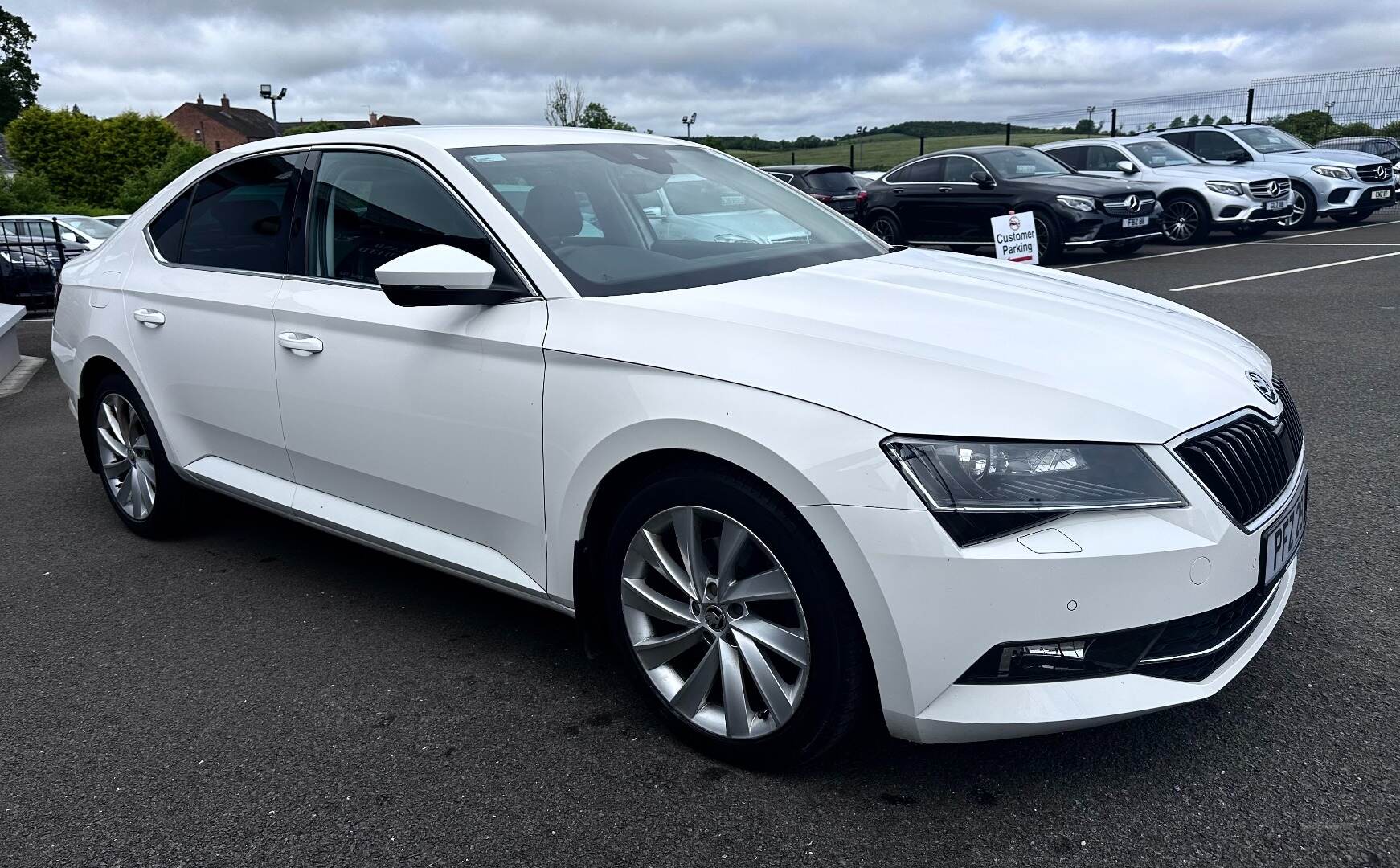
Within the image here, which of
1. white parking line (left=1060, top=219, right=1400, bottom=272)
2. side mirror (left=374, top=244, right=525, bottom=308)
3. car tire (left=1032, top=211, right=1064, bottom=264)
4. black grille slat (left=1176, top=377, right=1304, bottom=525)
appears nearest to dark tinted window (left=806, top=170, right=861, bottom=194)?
white parking line (left=1060, top=219, right=1400, bottom=272)

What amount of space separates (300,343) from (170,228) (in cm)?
131

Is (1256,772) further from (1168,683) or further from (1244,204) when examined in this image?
(1244,204)

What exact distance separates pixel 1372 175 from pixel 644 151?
17773mm

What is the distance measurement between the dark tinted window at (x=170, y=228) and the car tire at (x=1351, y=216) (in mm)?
17787

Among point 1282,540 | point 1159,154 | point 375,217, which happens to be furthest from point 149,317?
point 1159,154

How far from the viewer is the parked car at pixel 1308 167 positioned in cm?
1705

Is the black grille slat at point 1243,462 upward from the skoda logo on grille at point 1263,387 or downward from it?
downward

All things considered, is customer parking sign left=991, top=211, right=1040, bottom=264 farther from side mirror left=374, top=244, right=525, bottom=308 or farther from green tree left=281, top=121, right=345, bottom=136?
side mirror left=374, top=244, right=525, bottom=308

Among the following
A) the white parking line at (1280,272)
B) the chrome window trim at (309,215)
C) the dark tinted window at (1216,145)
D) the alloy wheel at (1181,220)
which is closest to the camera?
the chrome window trim at (309,215)

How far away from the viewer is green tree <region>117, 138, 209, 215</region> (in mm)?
32125

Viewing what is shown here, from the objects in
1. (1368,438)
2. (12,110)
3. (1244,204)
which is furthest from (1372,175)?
(12,110)

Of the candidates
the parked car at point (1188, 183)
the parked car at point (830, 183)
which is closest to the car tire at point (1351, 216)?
the parked car at point (1188, 183)

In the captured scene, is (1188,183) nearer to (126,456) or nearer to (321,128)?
(126,456)

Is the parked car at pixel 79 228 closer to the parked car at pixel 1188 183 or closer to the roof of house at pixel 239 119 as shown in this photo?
the parked car at pixel 1188 183
